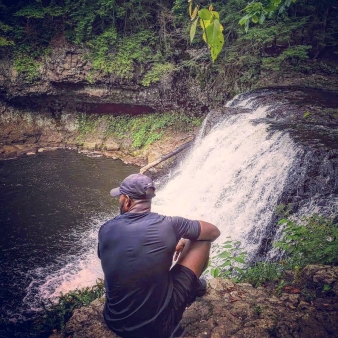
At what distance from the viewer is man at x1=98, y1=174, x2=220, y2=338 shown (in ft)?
7.25

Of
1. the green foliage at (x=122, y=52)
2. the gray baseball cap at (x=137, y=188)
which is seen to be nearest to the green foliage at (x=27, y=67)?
the green foliage at (x=122, y=52)

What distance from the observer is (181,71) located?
1373 cm

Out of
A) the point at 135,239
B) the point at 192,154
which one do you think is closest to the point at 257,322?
the point at 135,239

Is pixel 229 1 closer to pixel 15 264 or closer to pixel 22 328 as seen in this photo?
pixel 15 264

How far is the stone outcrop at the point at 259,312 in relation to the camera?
2.59 metres

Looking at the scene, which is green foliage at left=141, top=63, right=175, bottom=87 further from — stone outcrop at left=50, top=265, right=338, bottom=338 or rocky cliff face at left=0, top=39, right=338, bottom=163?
stone outcrop at left=50, top=265, right=338, bottom=338

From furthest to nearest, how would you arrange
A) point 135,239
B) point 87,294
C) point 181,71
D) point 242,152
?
1. point 181,71
2. point 242,152
3. point 87,294
4. point 135,239

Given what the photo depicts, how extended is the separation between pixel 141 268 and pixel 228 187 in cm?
567

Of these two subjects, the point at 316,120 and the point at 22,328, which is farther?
the point at 316,120

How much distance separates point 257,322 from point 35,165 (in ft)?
39.1

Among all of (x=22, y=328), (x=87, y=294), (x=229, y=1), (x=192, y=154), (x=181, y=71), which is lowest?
(x=22, y=328)

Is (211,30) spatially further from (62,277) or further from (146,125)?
Result: (146,125)

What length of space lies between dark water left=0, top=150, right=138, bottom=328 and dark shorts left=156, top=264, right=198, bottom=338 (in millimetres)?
4026

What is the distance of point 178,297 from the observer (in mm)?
2389
